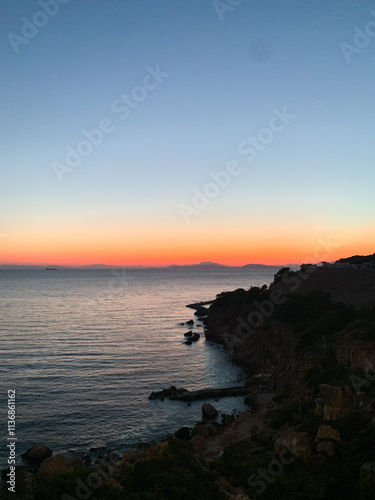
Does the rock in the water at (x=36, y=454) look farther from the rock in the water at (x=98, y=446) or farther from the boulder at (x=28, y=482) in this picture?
the boulder at (x=28, y=482)

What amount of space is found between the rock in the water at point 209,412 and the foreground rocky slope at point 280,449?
0.49 feet

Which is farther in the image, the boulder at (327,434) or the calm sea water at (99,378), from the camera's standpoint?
the calm sea water at (99,378)

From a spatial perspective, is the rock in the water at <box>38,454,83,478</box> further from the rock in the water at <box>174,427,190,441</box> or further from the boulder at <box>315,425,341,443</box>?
the boulder at <box>315,425,341,443</box>

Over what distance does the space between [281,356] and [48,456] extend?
82.7ft

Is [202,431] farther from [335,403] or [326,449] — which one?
[326,449]

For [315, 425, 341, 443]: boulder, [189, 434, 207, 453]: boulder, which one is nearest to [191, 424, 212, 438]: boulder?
[189, 434, 207, 453]: boulder

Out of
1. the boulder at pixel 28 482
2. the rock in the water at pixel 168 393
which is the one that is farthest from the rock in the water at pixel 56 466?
the rock in the water at pixel 168 393

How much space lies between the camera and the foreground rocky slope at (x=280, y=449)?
600 inches

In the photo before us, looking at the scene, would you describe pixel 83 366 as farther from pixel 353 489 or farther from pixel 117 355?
pixel 353 489

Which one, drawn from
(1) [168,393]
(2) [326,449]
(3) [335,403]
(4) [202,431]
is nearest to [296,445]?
(2) [326,449]

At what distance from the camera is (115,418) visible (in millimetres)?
30109

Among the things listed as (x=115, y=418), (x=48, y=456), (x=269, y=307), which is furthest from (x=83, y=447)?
(x=269, y=307)

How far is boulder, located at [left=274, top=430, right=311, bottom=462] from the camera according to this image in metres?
16.9

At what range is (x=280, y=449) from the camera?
58.7ft
